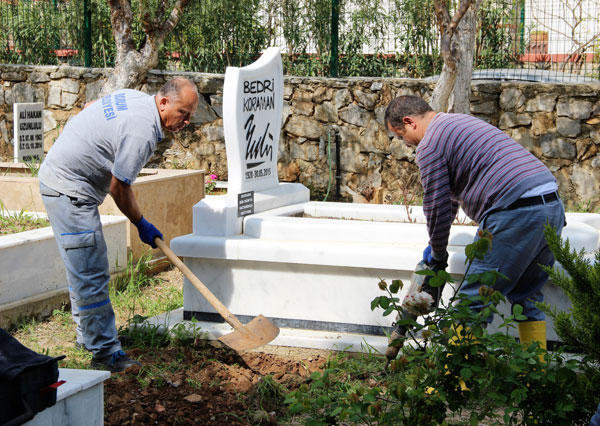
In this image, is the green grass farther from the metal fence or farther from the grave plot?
the metal fence

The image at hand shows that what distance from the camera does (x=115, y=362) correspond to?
4152mm

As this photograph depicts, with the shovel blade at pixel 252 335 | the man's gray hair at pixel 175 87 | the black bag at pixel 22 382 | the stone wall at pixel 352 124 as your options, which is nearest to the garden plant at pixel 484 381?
the black bag at pixel 22 382

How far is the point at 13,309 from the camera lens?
4945 mm

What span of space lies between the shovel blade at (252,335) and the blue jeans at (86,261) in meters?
0.64

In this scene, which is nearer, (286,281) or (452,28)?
(286,281)

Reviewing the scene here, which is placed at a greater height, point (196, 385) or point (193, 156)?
point (193, 156)

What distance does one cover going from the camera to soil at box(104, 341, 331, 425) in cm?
354

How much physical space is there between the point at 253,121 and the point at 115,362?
72.9 inches

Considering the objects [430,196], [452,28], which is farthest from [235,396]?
[452,28]

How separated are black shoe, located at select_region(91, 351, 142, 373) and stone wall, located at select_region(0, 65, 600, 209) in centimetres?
383

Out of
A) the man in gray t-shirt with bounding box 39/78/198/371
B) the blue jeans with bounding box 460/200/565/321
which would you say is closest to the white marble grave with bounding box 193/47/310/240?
the man in gray t-shirt with bounding box 39/78/198/371

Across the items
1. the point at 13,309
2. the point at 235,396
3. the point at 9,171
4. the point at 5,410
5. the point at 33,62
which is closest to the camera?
the point at 5,410

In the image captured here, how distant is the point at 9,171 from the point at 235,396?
4649mm

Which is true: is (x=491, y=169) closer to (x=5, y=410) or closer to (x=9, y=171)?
(x=5, y=410)
